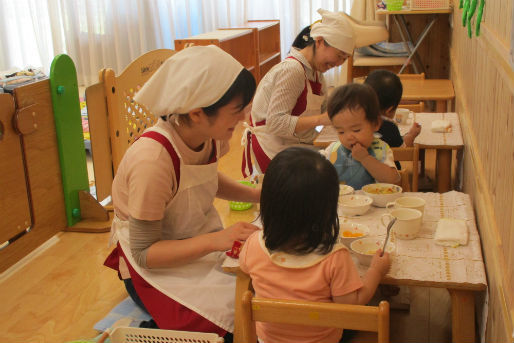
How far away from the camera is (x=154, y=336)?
175 centimetres

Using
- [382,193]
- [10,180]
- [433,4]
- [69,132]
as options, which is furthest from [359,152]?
[433,4]

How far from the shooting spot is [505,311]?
1280 mm

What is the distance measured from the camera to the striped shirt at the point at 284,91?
2.94 metres

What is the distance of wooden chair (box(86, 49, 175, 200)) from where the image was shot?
133 inches

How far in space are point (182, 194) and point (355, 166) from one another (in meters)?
0.72

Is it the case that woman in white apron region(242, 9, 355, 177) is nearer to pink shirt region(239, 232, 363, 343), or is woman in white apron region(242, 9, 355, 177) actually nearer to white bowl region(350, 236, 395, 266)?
white bowl region(350, 236, 395, 266)

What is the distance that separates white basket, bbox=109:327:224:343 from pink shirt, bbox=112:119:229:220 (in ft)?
1.11

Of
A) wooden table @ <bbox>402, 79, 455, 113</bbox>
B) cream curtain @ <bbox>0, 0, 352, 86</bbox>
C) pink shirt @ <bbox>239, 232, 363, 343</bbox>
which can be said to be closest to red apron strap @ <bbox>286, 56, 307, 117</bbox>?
wooden table @ <bbox>402, 79, 455, 113</bbox>

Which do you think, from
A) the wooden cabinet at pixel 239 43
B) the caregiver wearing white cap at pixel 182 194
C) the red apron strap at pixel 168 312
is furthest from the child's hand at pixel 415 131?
the wooden cabinet at pixel 239 43

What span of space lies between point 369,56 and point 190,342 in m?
4.09

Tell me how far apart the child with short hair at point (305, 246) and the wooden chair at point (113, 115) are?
2.12 metres

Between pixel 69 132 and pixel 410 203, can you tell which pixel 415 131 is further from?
pixel 69 132

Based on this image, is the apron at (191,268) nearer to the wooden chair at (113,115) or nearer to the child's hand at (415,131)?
the child's hand at (415,131)

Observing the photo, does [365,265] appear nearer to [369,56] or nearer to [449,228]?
[449,228]
